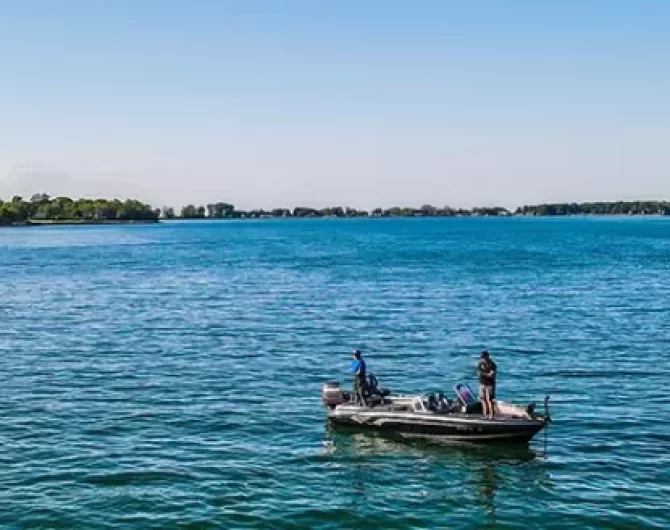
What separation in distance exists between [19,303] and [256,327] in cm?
2606

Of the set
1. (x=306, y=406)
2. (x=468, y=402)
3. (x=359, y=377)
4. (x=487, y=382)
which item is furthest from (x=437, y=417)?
(x=306, y=406)

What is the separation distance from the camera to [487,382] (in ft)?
102

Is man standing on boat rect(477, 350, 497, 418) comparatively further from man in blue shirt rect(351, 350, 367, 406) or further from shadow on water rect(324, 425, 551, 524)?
man in blue shirt rect(351, 350, 367, 406)

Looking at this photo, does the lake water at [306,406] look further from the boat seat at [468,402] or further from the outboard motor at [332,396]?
the boat seat at [468,402]

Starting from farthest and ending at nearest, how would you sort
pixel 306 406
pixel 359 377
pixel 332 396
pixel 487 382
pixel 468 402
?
pixel 306 406 → pixel 332 396 → pixel 359 377 → pixel 468 402 → pixel 487 382

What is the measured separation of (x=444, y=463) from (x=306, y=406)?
330 inches

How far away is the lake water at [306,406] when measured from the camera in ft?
79.9

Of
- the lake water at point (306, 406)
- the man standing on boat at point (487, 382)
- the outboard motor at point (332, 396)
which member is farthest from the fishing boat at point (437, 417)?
→ the lake water at point (306, 406)

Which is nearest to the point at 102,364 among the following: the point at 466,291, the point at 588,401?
the point at 588,401

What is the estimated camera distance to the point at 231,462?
91.2 ft

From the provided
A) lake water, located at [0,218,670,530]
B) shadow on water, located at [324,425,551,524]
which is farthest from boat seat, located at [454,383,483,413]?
lake water, located at [0,218,670,530]

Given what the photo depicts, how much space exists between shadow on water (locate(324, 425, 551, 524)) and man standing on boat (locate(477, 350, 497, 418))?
152 centimetres

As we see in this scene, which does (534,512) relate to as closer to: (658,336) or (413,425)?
(413,425)

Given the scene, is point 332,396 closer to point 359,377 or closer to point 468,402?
point 359,377
